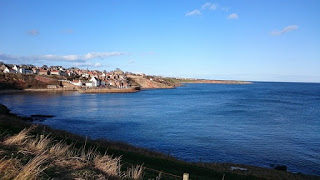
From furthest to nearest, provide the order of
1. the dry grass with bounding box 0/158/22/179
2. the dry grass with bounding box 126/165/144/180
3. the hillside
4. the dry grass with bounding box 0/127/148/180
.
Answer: the hillside < the dry grass with bounding box 126/165/144/180 < the dry grass with bounding box 0/127/148/180 < the dry grass with bounding box 0/158/22/179

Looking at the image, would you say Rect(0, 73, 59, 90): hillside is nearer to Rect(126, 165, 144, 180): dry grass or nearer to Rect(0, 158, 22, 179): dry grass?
Rect(126, 165, 144, 180): dry grass

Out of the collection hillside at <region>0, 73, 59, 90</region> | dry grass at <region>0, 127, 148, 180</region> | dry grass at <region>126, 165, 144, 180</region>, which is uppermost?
dry grass at <region>0, 127, 148, 180</region>

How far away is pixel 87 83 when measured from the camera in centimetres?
15375

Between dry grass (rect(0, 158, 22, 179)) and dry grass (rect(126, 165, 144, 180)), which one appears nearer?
dry grass (rect(0, 158, 22, 179))

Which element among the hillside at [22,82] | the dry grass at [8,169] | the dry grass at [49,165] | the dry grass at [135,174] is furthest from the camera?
the hillside at [22,82]

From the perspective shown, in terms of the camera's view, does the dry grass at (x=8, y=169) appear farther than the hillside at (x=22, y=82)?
No

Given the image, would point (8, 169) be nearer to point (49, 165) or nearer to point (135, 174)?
point (49, 165)

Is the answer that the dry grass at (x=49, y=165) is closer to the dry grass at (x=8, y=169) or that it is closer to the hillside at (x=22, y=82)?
the dry grass at (x=8, y=169)

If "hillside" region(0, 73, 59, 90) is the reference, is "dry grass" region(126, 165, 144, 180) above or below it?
above

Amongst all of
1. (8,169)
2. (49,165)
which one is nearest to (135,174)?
(49,165)

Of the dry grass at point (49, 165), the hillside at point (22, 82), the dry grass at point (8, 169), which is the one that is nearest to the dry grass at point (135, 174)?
the dry grass at point (49, 165)

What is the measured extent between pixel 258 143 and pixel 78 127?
26816mm

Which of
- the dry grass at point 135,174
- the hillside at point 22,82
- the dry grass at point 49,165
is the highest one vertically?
the dry grass at point 49,165

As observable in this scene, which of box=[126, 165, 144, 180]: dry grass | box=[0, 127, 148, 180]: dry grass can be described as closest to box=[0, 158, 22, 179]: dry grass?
box=[0, 127, 148, 180]: dry grass
